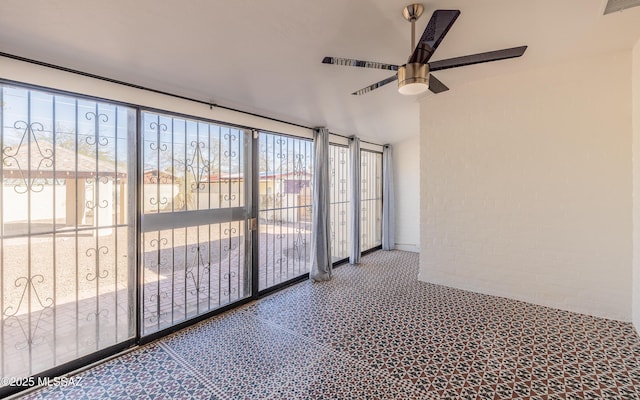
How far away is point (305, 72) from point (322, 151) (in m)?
1.77

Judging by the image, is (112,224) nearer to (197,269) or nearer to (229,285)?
(197,269)

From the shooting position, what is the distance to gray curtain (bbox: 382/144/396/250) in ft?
21.1

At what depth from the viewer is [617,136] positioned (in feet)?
10.0

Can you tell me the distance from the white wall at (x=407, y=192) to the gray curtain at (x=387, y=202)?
27cm

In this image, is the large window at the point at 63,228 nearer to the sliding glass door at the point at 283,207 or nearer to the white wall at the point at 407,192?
the sliding glass door at the point at 283,207

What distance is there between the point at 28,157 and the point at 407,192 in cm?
611

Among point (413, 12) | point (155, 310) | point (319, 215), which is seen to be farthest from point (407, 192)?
point (155, 310)

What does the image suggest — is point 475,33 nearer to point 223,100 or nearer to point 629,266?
point 223,100

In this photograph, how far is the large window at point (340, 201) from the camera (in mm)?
5703

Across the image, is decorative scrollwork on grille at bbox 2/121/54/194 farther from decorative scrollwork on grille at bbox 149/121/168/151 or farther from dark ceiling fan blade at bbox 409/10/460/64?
dark ceiling fan blade at bbox 409/10/460/64

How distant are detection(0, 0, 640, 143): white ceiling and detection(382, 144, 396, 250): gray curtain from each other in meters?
3.19

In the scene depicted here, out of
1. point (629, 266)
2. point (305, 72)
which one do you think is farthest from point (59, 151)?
point (629, 266)

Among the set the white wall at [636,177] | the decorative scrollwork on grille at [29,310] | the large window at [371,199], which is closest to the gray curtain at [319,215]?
the large window at [371,199]

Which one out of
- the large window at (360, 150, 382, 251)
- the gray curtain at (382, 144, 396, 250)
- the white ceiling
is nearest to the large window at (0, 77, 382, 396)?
the white ceiling
